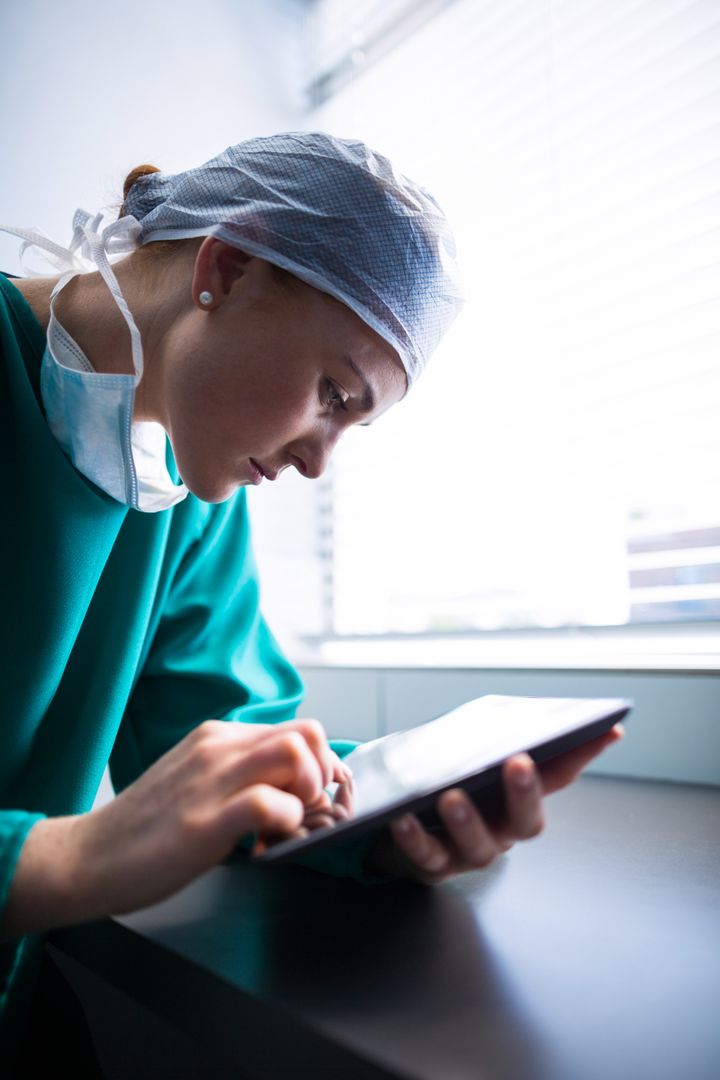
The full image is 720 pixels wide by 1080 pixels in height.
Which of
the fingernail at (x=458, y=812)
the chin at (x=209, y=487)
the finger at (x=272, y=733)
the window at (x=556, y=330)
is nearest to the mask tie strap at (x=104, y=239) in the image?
the chin at (x=209, y=487)

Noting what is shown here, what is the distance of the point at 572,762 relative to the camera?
0.47 meters

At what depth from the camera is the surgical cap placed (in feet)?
2.25

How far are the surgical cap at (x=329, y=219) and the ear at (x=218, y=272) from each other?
2 centimetres

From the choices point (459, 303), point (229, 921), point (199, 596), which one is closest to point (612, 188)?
point (459, 303)

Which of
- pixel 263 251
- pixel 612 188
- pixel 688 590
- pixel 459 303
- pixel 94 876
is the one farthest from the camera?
pixel 612 188

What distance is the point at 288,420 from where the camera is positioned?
28.9 inches

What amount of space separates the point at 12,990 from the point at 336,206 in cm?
80

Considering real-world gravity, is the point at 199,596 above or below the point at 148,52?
below

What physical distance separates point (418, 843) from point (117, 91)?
1.46 m

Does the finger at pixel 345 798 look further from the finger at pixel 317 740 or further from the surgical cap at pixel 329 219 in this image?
the surgical cap at pixel 329 219

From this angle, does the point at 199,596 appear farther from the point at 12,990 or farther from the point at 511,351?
the point at 511,351

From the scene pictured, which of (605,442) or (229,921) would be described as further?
(605,442)

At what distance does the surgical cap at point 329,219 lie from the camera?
2.25 ft

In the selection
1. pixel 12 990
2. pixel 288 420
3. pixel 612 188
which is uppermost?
pixel 612 188
